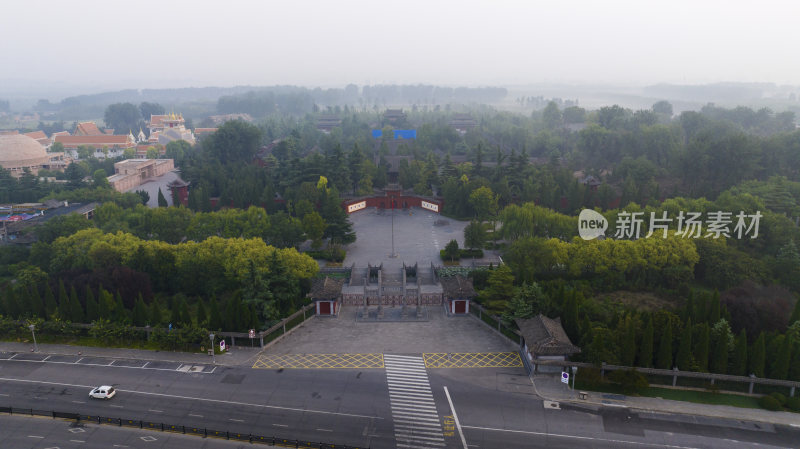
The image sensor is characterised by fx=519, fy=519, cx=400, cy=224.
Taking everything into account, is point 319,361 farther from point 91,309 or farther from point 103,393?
point 91,309

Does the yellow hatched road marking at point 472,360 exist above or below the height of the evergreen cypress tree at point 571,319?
below

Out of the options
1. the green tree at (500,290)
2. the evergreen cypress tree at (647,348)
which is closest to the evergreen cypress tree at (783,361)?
the evergreen cypress tree at (647,348)

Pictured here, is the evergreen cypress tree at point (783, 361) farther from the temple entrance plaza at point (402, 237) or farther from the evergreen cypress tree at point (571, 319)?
the temple entrance plaza at point (402, 237)

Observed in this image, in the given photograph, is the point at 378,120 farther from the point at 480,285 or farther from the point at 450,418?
the point at 450,418

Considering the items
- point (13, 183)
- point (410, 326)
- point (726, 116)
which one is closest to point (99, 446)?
point (410, 326)

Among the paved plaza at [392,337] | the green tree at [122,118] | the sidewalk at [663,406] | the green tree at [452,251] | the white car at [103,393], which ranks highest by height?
the green tree at [122,118]

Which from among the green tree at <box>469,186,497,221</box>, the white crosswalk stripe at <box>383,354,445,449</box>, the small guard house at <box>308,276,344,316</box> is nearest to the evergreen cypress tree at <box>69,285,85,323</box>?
the small guard house at <box>308,276,344,316</box>

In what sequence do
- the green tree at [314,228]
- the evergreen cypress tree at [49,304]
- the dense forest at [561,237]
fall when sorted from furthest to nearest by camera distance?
the green tree at [314,228] → the evergreen cypress tree at [49,304] → the dense forest at [561,237]

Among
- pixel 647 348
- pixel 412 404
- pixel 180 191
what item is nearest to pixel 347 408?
pixel 412 404
